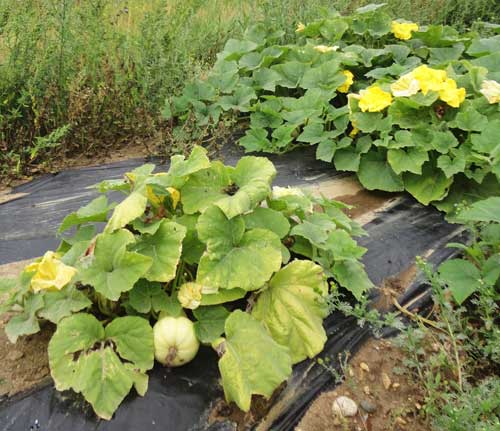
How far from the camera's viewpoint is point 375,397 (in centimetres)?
177

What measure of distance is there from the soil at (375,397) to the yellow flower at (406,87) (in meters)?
1.46

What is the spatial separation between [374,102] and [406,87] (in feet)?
0.62

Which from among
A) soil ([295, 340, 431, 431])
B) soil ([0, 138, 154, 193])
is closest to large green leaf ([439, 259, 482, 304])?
soil ([295, 340, 431, 431])

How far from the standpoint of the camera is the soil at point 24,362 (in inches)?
63.9

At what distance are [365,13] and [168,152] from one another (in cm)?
200

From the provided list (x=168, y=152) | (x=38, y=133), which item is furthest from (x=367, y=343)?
(x=38, y=133)

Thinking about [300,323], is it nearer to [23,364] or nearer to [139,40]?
[23,364]

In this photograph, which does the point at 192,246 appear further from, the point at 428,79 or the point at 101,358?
the point at 428,79

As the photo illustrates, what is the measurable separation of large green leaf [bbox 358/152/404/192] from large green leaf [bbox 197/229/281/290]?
1.29m

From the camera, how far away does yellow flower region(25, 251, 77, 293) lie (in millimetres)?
1614

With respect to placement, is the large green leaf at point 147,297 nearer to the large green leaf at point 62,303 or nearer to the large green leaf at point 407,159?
the large green leaf at point 62,303

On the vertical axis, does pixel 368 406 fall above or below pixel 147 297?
below

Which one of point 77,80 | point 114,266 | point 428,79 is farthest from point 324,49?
point 114,266

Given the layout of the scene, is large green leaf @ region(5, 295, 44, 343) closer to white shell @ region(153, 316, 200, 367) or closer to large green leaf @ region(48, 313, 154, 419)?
large green leaf @ region(48, 313, 154, 419)
